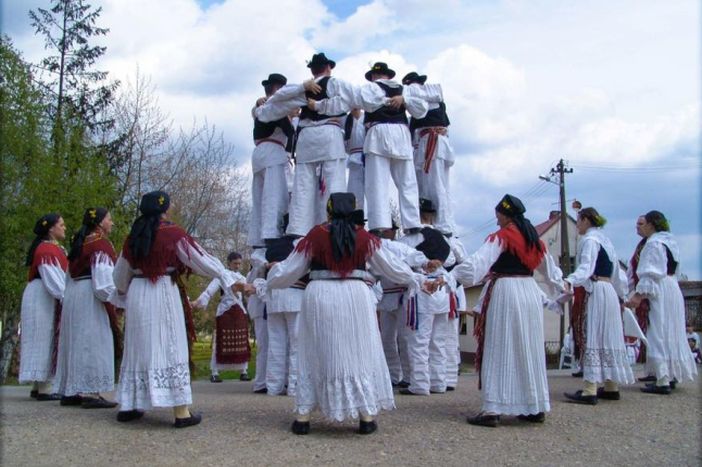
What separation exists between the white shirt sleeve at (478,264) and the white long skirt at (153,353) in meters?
2.59

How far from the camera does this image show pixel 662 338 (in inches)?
348

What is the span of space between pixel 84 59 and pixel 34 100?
6372 millimetres

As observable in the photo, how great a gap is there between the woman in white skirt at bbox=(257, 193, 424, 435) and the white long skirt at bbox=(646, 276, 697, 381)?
463 centimetres

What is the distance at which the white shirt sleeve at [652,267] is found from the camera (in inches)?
343

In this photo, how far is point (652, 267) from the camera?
28.6 ft

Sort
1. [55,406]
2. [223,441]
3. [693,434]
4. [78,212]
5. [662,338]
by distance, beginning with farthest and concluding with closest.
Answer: [78,212] → [662,338] → [55,406] → [693,434] → [223,441]

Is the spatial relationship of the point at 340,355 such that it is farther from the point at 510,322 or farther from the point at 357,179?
the point at 357,179

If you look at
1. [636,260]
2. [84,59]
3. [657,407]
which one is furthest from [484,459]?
[84,59]

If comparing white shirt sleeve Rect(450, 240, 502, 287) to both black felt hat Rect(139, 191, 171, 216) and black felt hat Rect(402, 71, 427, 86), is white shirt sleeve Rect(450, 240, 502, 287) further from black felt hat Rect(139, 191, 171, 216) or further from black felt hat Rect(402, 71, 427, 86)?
black felt hat Rect(402, 71, 427, 86)

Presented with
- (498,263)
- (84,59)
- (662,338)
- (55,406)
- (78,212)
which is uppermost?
(84,59)

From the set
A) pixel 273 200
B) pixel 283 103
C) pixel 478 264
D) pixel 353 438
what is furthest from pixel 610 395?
pixel 283 103

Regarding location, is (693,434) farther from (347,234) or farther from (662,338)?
(347,234)

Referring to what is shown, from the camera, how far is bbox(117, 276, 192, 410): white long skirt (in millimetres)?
5938

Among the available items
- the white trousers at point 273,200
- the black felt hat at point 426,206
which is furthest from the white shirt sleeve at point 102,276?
the black felt hat at point 426,206
